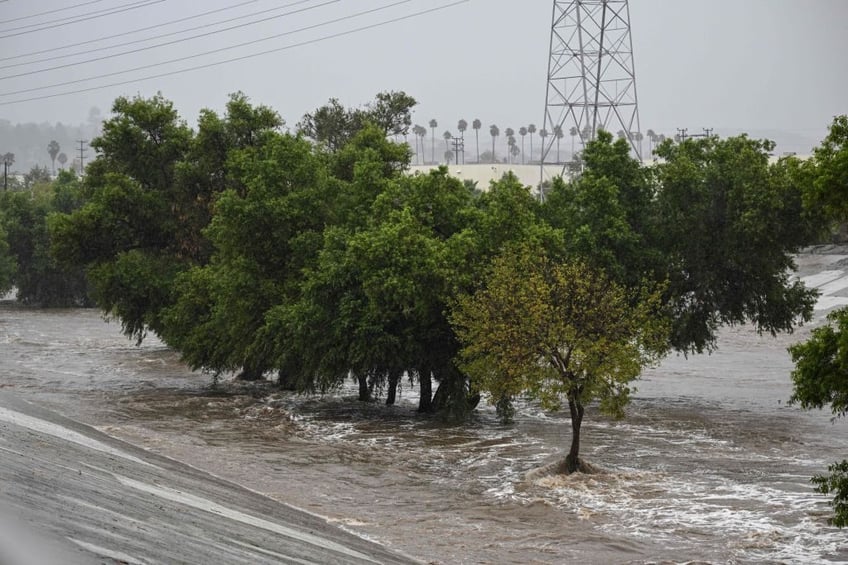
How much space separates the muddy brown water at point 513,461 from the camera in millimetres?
29688

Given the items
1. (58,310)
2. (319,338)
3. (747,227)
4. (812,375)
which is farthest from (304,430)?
(58,310)

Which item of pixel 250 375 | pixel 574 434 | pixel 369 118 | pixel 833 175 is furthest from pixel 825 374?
pixel 369 118

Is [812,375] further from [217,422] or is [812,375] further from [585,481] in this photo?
[217,422]

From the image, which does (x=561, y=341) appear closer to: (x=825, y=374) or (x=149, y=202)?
(x=825, y=374)

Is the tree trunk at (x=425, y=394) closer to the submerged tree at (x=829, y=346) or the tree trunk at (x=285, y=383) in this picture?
the tree trunk at (x=285, y=383)

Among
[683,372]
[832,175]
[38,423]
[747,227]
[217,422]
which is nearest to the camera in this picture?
[832,175]

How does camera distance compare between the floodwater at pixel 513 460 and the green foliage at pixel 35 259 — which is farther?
the green foliage at pixel 35 259

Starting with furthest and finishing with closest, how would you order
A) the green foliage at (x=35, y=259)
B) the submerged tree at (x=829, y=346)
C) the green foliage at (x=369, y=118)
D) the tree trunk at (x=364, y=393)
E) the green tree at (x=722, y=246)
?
the green foliage at (x=35, y=259)
the green foliage at (x=369, y=118)
the tree trunk at (x=364, y=393)
the green tree at (x=722, y=246)
the submerged tree at (x=829, y=346)

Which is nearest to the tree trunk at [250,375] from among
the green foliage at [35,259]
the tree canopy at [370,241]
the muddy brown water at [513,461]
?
the tree canopy at [370,241]

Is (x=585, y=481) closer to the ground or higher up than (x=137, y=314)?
closer to the ground

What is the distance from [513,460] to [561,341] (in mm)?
6345

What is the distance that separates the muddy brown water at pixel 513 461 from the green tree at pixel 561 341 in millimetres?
2905

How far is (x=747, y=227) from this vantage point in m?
52.7

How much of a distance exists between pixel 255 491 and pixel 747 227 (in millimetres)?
28790
